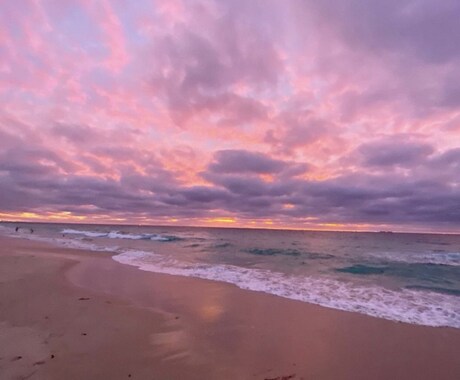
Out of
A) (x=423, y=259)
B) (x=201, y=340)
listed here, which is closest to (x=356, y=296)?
(x=201, y=340)

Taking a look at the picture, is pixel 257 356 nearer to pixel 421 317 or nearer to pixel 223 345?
pixel 223 345

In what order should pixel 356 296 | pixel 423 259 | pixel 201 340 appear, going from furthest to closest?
pixel 423 259, pixel 356 296, pixel 201 340

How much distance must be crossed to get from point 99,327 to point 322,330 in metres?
5.35

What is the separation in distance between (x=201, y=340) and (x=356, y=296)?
739 cm

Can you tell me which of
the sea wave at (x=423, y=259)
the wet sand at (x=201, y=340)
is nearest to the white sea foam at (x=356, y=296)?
the wet sand at (x=201, y=340)

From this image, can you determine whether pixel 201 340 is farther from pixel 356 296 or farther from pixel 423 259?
pixel 423 259

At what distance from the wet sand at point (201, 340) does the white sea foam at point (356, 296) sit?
35.3 inches

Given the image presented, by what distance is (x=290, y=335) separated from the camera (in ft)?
24.0

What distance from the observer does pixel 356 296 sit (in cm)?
1184

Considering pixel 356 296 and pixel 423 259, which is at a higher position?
pixel 423 259

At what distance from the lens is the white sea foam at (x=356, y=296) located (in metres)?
9.53

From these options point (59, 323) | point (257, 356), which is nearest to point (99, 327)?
point (59, 323)

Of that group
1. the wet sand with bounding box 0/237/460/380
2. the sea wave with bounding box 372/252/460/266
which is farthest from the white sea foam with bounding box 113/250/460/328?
the sea wave with bounding box 372/252/460/266

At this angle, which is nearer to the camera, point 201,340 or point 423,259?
point 201,340
